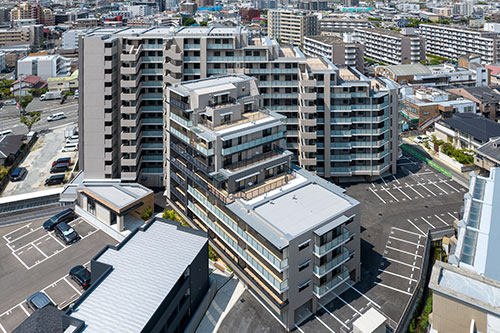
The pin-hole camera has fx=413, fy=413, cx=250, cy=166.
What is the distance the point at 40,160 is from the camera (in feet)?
249

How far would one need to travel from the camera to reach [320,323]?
3675cm

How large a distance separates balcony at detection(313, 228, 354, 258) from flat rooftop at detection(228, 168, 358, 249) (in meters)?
1.83

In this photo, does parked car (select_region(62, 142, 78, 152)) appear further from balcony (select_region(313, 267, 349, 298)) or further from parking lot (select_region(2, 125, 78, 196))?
balcony (select_region(313, 267, 349, 298))

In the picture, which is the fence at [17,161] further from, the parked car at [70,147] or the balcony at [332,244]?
the balcony at [332,244]

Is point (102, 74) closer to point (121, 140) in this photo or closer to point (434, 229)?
point (121, 140)

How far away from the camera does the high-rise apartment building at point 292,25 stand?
181m

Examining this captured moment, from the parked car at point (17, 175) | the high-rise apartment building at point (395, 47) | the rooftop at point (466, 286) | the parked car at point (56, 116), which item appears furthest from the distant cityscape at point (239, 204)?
the high-rise apartment building at point (395, 47)

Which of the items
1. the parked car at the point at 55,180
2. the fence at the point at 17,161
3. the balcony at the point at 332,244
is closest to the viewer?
the balcony at the point at 332,244

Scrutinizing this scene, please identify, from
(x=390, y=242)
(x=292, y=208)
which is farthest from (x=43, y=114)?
(x=390, y=242)

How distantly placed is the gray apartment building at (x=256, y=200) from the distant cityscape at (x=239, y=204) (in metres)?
0.20

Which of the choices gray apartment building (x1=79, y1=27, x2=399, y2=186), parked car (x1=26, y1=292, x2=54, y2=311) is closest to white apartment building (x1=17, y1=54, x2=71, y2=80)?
gray apartment building (x1=79, y1=27, x2=399, y2=186)

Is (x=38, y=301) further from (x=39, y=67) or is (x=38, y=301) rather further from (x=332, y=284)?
(x=39, y=67)

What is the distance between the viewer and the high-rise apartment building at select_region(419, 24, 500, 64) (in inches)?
5584

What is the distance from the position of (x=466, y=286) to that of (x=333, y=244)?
1262 centimetres
